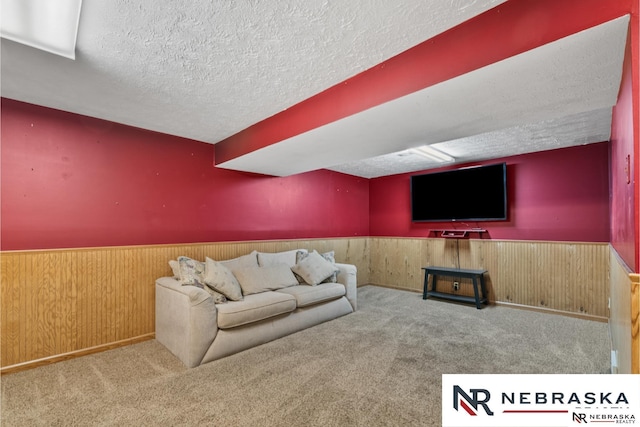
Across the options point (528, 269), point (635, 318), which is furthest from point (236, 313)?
point (528, 269)

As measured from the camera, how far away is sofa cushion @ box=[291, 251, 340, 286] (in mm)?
3820

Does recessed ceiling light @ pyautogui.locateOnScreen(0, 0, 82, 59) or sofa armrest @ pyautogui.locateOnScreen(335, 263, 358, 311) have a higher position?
recessed ceiling light @ pyautogui.locateOnScreen(0, 0, 82, 59)

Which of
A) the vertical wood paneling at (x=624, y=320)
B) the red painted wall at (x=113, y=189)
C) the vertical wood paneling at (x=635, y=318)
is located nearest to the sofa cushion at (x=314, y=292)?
the red painted wall at (x=113, y=189)

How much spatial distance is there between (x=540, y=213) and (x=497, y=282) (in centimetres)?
119

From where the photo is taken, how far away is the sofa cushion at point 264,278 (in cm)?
323

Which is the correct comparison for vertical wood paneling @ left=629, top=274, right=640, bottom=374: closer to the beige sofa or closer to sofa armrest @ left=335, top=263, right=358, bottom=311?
the beige sofa

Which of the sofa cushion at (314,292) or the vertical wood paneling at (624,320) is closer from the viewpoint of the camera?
the vertical wood paneling at (624,320)

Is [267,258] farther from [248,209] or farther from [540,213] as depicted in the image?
[540,213]

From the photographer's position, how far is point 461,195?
4836mm

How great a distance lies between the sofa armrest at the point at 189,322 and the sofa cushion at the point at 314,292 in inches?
39.2

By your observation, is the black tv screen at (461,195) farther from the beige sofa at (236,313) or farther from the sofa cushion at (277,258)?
the sofa cushion at (277,258)

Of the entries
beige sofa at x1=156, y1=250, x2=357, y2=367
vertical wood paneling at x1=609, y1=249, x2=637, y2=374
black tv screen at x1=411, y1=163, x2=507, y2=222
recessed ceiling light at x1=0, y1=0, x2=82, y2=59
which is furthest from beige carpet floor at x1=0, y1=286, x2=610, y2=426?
recessed ceiling light at x1=0, y1=0, x2=82, y2=59

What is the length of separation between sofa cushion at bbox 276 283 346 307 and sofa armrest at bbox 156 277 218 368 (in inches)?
39.2

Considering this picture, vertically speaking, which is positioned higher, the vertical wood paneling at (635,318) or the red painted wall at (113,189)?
the red painted wall at (113,189)
